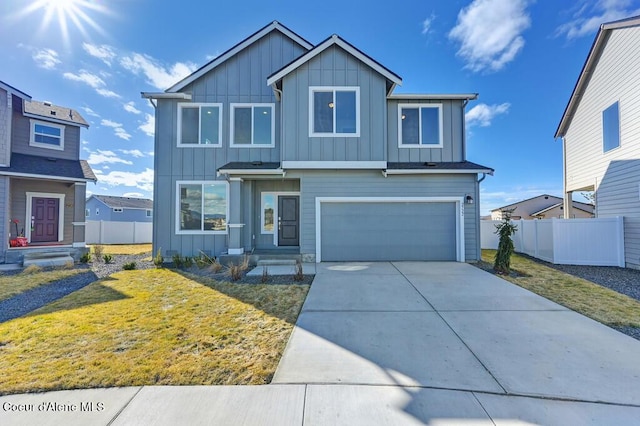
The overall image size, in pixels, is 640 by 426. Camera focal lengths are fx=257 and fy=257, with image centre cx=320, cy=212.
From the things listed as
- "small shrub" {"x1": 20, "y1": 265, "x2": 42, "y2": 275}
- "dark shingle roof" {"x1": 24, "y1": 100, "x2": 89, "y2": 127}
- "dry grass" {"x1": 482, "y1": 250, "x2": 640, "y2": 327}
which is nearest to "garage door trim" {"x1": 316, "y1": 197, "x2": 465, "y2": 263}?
"dry grass" {"x1": 482, "y1": 250, "x2": 640, "y2": 327}

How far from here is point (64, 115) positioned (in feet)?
37.6

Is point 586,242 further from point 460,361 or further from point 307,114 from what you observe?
point 307,114

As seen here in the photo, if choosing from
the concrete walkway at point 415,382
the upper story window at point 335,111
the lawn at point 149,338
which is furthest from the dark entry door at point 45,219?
the concrete walkway at point 415,382

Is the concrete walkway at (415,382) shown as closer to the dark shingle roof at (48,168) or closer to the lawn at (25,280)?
the lawn at (25,280)

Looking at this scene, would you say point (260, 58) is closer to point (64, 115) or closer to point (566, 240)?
point (64, 115)

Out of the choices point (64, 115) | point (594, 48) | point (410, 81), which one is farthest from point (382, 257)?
point (64, 115)

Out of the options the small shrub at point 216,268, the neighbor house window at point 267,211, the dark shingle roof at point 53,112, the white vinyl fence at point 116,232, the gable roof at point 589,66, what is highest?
the gable roof at point 589,66

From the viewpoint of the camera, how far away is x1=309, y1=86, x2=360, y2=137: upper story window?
28.1ft

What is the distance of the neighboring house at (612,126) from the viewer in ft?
26.9

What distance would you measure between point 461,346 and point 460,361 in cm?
40

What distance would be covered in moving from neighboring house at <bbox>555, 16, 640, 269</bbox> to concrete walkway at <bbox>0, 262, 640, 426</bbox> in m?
7.53

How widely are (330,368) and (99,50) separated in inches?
572

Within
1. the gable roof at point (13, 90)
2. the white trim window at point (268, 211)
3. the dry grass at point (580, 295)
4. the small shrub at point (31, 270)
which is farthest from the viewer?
the white trim window at point (268, 211)

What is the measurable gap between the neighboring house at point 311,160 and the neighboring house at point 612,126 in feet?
15.2
